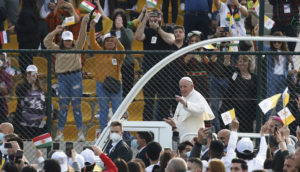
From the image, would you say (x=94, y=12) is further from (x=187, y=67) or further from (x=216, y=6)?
(x=216, y=6)

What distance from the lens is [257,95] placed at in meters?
13.8

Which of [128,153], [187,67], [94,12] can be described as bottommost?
[128,153]

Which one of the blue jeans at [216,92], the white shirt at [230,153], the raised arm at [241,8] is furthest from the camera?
the raised arm at [241,8]

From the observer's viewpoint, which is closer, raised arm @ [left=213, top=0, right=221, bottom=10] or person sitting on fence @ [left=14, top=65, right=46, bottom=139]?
person sitting on fence @ [left=14, top=65, right=46, bottom=139]

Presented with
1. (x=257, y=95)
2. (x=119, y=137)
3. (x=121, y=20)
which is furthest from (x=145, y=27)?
(x=119, y=137)

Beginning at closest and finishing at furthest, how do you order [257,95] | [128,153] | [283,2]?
[128,153]
[257,95]
[283,2]

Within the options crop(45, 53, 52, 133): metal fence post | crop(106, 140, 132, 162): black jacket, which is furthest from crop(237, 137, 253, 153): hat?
crop(45, 53, 52, 133): metal fence post

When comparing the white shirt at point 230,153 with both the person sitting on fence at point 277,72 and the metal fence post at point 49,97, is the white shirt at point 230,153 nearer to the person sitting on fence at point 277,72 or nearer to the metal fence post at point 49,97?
the person sitting on fence at point 277,72

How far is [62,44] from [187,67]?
2.24 meters

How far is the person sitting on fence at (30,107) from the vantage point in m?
14.0

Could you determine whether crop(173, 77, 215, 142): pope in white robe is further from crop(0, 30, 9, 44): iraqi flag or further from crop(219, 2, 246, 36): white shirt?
crop(0, 30, 9, 44): iraqi flag

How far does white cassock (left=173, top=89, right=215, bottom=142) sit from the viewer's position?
1321 cm

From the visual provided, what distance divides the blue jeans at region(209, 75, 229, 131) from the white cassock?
1.57ft

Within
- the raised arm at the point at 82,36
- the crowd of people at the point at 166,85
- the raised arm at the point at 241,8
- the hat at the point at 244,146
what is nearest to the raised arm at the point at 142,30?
the crowd of people at the point at 166,85
